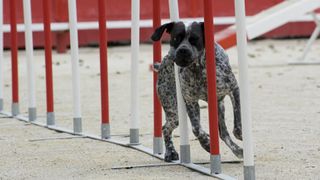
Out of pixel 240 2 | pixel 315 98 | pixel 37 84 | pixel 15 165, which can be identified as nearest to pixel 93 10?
pixel 37 84

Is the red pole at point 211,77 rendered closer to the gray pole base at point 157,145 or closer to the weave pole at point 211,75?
the weave pole at point 211,75

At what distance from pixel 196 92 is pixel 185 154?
0.34 metres

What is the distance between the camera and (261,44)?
1761cm

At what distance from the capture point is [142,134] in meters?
6.74

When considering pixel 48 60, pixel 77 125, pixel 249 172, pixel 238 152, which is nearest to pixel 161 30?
pixel 238 152

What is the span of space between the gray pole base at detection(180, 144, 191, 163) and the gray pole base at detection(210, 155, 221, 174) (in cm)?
42

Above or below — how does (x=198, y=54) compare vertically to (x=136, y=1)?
below

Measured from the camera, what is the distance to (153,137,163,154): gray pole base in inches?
221

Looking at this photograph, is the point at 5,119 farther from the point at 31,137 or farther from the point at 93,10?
the point at 93,10

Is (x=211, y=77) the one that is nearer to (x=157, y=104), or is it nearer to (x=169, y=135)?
(x=169, y=135)

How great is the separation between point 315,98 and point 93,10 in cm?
810

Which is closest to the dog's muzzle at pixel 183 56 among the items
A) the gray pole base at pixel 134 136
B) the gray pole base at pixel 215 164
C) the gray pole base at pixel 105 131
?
the gray pole base at pixel 215 164

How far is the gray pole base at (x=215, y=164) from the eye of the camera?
4.68 metres

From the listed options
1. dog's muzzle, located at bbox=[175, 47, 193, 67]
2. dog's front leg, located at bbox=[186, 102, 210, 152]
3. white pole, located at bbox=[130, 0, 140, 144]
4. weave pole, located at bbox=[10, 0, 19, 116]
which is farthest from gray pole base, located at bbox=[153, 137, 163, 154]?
weave pole, located at bbox=[10, 0, 19, 116]
